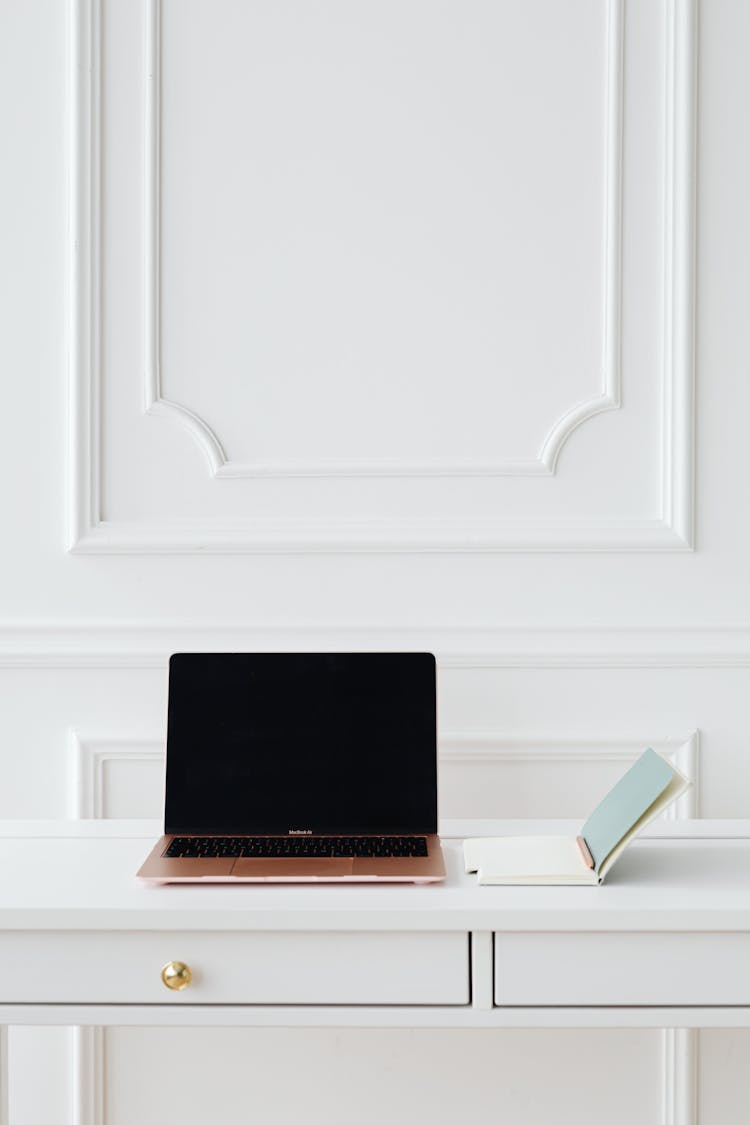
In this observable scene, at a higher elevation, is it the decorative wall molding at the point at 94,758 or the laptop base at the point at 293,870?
the decorative wall molding at the point at 94,758

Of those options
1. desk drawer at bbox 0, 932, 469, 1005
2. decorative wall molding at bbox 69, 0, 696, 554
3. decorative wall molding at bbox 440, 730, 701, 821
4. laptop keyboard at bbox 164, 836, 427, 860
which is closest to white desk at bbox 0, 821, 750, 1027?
desk drawer at bbox 0, 932, 469, 1005

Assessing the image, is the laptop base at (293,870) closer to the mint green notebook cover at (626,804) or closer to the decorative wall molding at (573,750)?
the mint green notebook cover at (626,804)

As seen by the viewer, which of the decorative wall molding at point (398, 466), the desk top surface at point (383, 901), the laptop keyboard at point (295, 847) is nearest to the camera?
the desk top surface at point (383, 901)

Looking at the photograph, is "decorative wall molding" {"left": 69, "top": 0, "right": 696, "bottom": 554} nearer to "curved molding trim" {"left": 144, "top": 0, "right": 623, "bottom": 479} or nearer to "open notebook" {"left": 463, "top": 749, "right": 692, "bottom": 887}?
"curved molding trim" {"left": 144, "top": 0, "right": 623, "bottom": 479}

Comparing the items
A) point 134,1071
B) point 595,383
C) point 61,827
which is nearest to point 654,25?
point 595,383

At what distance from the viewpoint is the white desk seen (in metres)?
1.09

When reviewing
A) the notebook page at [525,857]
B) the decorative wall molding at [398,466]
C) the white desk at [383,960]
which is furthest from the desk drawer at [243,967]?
the decorative wall molding at [398,466]

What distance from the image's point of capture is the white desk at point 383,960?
1.09 metres

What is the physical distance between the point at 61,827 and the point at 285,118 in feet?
3.52

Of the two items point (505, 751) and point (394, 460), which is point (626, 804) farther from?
point (394, 460)

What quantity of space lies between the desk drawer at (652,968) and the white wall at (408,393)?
1.53 ft

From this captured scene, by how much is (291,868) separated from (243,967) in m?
0.13

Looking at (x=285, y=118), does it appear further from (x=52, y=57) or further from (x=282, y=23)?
(x=52, y=57)

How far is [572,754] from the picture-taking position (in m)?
1.55
